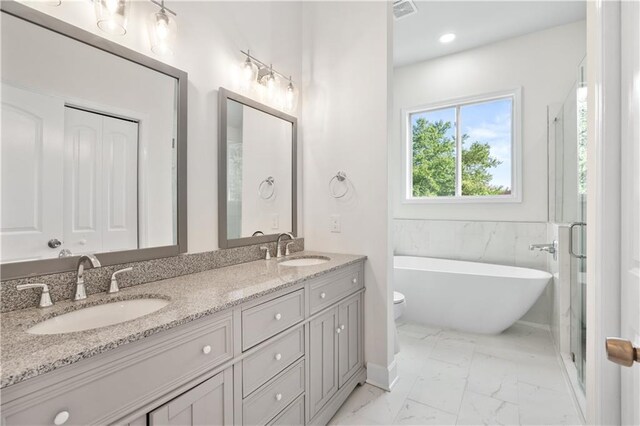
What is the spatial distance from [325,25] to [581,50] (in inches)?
99.9

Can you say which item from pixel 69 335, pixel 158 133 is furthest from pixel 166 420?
pixel 158 133

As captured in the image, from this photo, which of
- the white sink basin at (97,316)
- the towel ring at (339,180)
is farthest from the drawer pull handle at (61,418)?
the towel ring at (339,180)

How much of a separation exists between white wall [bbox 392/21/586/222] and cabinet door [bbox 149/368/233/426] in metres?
3.23

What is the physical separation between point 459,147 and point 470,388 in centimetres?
269

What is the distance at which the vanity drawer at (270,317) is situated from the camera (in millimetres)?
1218

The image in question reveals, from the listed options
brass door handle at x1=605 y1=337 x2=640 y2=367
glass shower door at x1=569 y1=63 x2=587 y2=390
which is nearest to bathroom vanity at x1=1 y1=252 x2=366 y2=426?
brass door handle at x1=605 y1=337 x2=640 y2=367

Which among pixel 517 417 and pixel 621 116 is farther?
pixel 517 417

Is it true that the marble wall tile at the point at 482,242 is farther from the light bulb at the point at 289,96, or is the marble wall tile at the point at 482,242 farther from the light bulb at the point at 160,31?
the light bulb at the point at 160,31

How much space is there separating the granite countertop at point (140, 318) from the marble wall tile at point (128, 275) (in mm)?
32

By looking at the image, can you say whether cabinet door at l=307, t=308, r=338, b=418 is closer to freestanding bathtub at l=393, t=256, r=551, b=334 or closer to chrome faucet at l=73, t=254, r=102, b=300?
chrome faucet at l=73, t=254, r=102, b=300

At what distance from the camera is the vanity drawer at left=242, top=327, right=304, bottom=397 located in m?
1.21

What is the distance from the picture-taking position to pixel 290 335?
1458mm

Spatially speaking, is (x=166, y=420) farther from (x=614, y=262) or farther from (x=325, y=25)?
(x=325, y=25)

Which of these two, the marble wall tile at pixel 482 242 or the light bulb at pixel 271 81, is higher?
the light bulb at pixel 271 81
